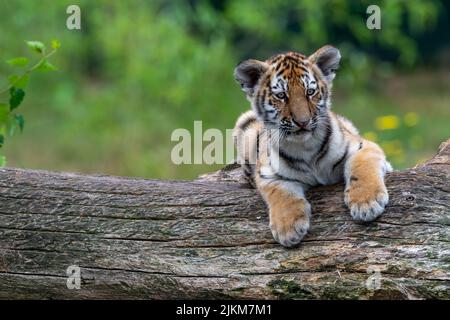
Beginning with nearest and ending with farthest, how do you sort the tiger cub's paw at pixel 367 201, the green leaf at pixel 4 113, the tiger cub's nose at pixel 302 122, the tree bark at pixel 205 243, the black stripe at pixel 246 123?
1. the tree bark at pixel 205 243
2. the tiger cub's paw at pixel 367 201
3. the tiger cub's nose at pixel 302 122
4. the green leaf at pixel 4 113
5. the black stripe at pixel 246 123

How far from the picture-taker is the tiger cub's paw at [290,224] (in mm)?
4199

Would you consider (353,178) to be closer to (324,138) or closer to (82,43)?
(324,138)

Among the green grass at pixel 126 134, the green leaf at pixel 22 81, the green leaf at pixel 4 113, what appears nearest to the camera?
the green leaf at pixel 22 81

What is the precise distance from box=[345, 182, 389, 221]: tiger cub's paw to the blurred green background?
4049 millimetres

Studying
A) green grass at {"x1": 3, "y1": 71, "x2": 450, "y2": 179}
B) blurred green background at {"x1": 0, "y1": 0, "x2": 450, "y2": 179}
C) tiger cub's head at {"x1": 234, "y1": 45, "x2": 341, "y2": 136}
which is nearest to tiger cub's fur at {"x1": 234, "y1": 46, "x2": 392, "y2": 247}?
tiger cub's head at {"x1": 234, "y1": 45, "x2": 341, "y2": 136}

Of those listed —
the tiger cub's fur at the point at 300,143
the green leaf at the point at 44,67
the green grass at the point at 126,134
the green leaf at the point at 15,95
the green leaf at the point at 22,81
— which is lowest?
the tiger cub's fur at the point at 300,143

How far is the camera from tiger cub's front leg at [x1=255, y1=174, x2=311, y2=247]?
421 cm

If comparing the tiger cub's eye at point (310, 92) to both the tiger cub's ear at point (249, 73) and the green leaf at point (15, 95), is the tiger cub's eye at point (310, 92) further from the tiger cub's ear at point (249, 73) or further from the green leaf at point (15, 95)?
the green leaf at point (15, 95)

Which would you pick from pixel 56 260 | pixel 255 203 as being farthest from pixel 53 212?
pixel 255 203

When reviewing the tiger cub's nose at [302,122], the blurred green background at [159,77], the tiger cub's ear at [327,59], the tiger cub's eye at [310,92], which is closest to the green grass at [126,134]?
the blurred green background at [159,77]

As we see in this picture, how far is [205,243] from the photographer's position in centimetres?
432

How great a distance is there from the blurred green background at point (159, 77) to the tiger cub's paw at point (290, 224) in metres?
4.05

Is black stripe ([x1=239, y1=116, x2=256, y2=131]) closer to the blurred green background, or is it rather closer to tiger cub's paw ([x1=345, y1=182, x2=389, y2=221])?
tiger cub's paw ([x1=345, y1=182, x2=389, y2=221])
